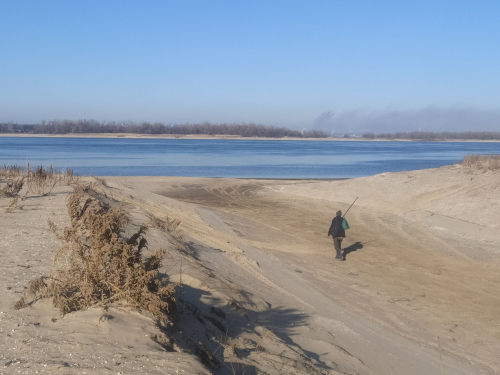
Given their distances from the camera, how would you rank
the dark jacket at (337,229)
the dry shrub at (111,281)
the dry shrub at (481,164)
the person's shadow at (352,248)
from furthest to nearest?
the dry shrub at (481,164) → the person's shadow at (352,248) → the dark jacket at (337,229) → the dry shrub at (111,281)

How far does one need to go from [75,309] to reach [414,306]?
248 inches

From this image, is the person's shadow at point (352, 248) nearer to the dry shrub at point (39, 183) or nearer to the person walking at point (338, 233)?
the person walking at point (338, 233)

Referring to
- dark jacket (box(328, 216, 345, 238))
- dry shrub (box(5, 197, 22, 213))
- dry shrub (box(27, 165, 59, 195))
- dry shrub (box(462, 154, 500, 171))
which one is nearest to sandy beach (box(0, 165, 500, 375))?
dry shrub (box(5, 197, 22, 213))

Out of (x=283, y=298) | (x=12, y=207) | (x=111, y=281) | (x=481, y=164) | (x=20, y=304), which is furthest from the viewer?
(x=481, y=164)

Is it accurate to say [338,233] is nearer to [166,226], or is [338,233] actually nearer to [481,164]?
[166,226]

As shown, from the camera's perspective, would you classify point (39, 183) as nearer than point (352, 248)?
Yes

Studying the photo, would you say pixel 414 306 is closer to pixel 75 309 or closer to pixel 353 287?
pixel 353 287

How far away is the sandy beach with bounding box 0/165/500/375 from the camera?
14.3ft

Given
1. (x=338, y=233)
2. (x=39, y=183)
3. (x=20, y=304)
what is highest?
(x=39, y=183)

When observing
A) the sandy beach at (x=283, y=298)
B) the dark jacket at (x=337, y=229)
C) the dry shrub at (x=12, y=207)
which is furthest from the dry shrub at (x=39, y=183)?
the dark jacket at (x=337, y=229)

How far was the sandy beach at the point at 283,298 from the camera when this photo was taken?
436cm

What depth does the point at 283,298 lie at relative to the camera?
8305mm

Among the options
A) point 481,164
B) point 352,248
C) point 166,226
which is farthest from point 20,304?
point 481,164

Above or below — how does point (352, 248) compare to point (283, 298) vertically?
below
